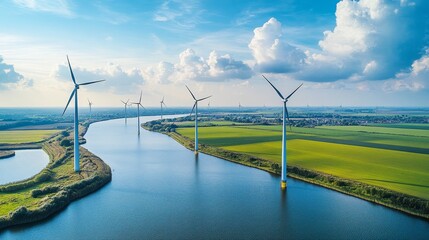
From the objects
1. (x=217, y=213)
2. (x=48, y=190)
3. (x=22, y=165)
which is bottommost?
(x=217, y=213)

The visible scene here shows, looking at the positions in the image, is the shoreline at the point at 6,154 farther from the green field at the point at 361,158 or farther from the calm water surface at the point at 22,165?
the green field at the point at 361,158

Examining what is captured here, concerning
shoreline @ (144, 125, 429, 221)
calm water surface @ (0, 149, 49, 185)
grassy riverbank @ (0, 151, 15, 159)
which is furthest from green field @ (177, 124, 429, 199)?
grassy riverbank @ (0, 151, 15, 159)

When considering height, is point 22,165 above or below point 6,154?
below

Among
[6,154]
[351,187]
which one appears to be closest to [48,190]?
[351,187]

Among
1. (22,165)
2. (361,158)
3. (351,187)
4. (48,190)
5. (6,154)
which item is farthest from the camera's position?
(6,154)

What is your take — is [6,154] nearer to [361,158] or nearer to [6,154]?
[6,154]

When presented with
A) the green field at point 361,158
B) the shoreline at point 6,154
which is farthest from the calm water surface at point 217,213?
the shoreline at point 6,154
